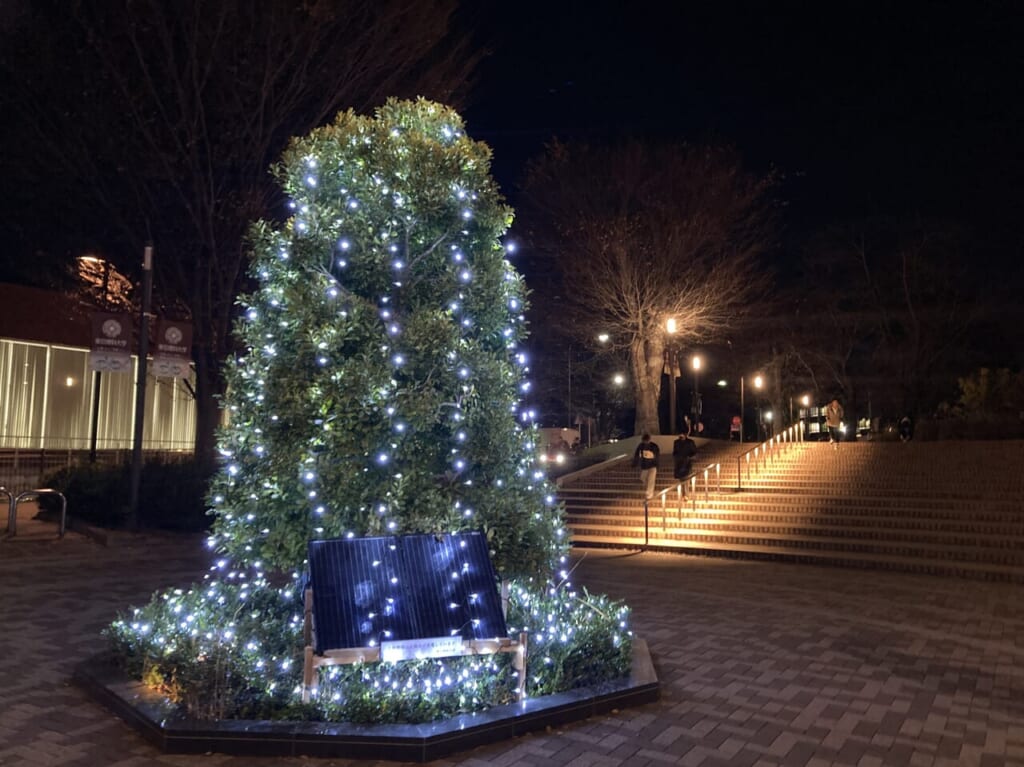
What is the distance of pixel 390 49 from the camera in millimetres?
14258

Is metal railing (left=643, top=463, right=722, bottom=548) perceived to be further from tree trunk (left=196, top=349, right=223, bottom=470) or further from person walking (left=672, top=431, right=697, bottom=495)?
tree trunk (left=196, top=349, right=223, bottom=470)

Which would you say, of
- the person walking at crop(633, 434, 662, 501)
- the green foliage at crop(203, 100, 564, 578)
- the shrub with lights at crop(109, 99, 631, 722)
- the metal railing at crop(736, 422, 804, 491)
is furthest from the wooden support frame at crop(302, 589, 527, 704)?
the metal railing at crop(736, 422, 804, 491)

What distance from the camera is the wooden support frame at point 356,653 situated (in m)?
4.33

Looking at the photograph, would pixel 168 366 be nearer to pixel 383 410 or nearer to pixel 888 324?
pixel 383 410

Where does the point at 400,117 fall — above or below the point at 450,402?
above

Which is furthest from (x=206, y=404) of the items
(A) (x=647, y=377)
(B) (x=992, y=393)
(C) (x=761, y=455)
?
(B) (x=992, y=393)

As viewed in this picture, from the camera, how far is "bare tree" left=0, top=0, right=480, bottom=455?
12992 mm

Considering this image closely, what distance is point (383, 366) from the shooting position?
524 centimetres

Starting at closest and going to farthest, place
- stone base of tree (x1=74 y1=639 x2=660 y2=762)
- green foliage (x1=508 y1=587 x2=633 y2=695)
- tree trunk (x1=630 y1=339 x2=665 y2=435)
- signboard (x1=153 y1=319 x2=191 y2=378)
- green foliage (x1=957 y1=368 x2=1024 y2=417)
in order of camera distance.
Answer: stone base of tree (x1=74 y1=639 x2=660 y2=762) < green foliage (x1=508 y1=587 x2=633 y2=695) < signboard (x1=153 y1=319 x2=191 y2=378) < green foliage (x1=957 y1=368 x2=1024 y2=417) < tree trunk (x1=630 y1=339 x2=665 y2=435)

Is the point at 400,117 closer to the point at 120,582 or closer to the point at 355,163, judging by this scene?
the point at 355,163

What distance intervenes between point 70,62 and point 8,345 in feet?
40.6

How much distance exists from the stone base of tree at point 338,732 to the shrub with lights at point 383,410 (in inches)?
8.8

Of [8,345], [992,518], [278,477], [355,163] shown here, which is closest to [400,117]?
[355,163]

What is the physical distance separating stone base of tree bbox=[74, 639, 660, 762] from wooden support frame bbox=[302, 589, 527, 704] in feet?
0.72
